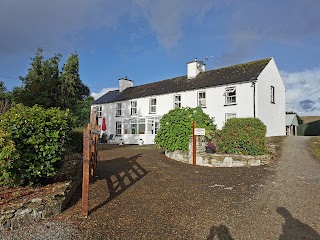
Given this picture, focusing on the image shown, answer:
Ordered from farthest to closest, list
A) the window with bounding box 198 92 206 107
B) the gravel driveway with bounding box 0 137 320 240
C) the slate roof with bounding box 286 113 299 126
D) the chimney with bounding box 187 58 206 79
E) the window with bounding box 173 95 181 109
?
the slate roof with bounding box 286 113 299 126 < the chimney with bounding box 187 58 206 79 < the window with bounding box 173 95 181 109 < the window with bounding box 198 92 206 107 < the gravel driveway with bounding box 0 137 320 240

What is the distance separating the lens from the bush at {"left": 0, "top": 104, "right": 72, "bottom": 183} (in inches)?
195

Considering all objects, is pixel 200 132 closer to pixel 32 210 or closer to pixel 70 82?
pixel 32 210

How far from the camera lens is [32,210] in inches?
172

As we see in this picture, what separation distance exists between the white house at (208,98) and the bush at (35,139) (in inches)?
595

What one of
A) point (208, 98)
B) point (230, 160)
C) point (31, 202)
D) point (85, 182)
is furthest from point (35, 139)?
point (208, 98)

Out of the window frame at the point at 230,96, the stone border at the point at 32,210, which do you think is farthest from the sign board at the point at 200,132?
the window frame at the point at 230,96

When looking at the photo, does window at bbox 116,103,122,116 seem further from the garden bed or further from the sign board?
the garden bed

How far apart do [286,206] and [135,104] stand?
23.7 meters

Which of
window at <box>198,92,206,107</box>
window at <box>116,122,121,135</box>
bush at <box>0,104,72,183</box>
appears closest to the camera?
bush at <box>0,104,72,183</box>

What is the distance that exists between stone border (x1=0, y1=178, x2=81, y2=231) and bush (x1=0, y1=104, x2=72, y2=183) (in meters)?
0.71

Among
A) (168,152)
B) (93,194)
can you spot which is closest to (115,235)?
(93,194)

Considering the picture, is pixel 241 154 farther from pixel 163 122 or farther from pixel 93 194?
pixel 93 194

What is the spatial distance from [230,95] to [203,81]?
3586 mm

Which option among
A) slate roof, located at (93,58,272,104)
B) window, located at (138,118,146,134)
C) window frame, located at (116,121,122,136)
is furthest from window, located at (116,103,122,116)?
window, located at (138,118,146,134)
